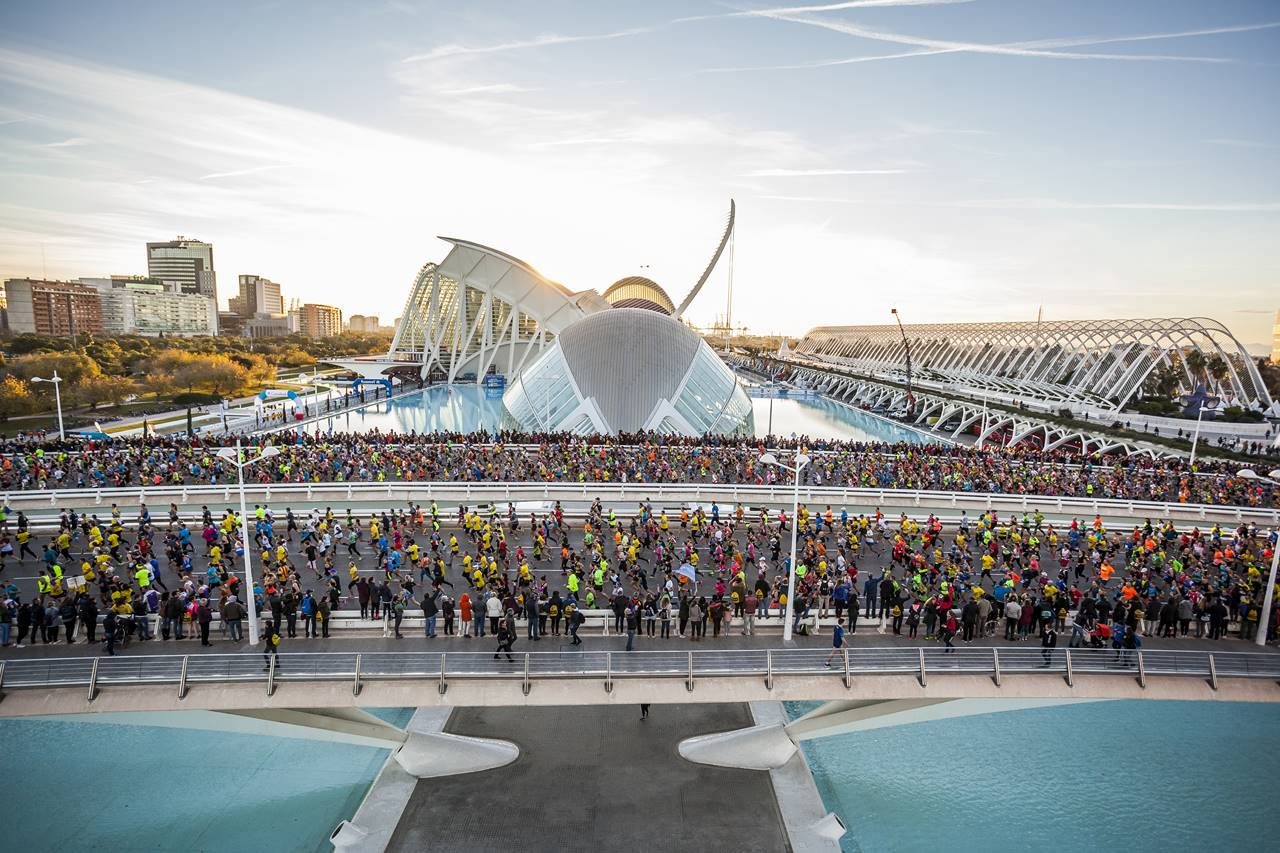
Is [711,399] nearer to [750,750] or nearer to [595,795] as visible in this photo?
[750,750]

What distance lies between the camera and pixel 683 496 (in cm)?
2562

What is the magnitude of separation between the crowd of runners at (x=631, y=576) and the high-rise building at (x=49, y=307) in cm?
13745

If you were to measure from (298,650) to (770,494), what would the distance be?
17391 mm

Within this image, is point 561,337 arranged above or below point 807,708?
above

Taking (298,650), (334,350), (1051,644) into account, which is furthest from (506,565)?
(334,350)

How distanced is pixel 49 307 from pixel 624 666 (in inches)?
6367

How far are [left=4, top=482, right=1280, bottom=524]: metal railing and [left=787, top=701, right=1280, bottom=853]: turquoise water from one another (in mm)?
8911

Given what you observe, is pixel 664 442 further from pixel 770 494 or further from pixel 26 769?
pixel 26 769

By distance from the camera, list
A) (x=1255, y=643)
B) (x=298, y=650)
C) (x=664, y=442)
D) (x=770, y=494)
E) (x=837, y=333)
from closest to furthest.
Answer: (x=298, y=650), (x=1255, y=643), (x=770, y=494), (x=664, y=442), (x=837, y=333)

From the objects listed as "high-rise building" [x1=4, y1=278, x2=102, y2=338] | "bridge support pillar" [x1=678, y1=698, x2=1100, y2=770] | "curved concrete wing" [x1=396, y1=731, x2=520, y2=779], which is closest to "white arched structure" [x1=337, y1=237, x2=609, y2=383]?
"curved concrete wing" [x1=396, y1=731, x2=520, y2=779]

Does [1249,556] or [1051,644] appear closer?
[1051,644]

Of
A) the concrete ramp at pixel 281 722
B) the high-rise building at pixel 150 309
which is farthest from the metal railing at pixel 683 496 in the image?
the high-rise building at pixel 150 309

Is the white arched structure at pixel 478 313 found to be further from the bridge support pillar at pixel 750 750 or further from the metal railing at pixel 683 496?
the bridge support pillar at pixel 750 750

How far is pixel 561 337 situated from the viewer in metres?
43.5
